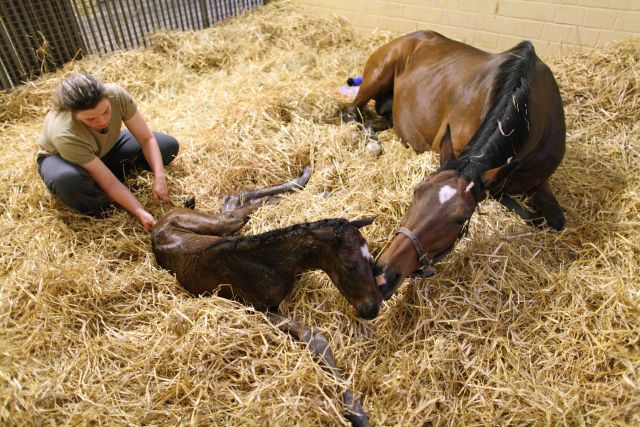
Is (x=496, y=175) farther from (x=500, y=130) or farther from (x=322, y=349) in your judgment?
(x=322, y=349)

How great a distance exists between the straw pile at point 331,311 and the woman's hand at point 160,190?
14cm

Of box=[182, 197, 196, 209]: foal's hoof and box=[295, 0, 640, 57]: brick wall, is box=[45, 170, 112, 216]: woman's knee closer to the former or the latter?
box=[182, 197, 196, 209]: foal's hoof

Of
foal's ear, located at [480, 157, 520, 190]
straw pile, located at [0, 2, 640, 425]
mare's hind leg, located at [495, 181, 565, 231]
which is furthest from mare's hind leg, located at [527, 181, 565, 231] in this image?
foal's ear, located at [480, 157, 520, 190]

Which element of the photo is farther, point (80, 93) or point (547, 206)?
point (547, 206)

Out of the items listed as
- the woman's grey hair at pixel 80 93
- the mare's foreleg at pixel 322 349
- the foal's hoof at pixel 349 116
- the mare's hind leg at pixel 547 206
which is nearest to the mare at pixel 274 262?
the mare's foreleg at pixel 322 349

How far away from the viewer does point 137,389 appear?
231cm

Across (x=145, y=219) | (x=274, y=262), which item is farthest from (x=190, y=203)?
(x=274, y=262)

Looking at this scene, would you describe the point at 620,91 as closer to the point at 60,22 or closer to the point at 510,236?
the point at 510,236

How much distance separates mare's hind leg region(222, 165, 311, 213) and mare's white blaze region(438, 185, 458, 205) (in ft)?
5.64

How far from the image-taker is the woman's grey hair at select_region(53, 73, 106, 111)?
2.85m

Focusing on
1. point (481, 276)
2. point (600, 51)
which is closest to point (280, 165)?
point (481, 276)

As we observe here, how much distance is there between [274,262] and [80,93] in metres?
1.81

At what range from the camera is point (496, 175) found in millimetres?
2447

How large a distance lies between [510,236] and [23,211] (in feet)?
13.3
